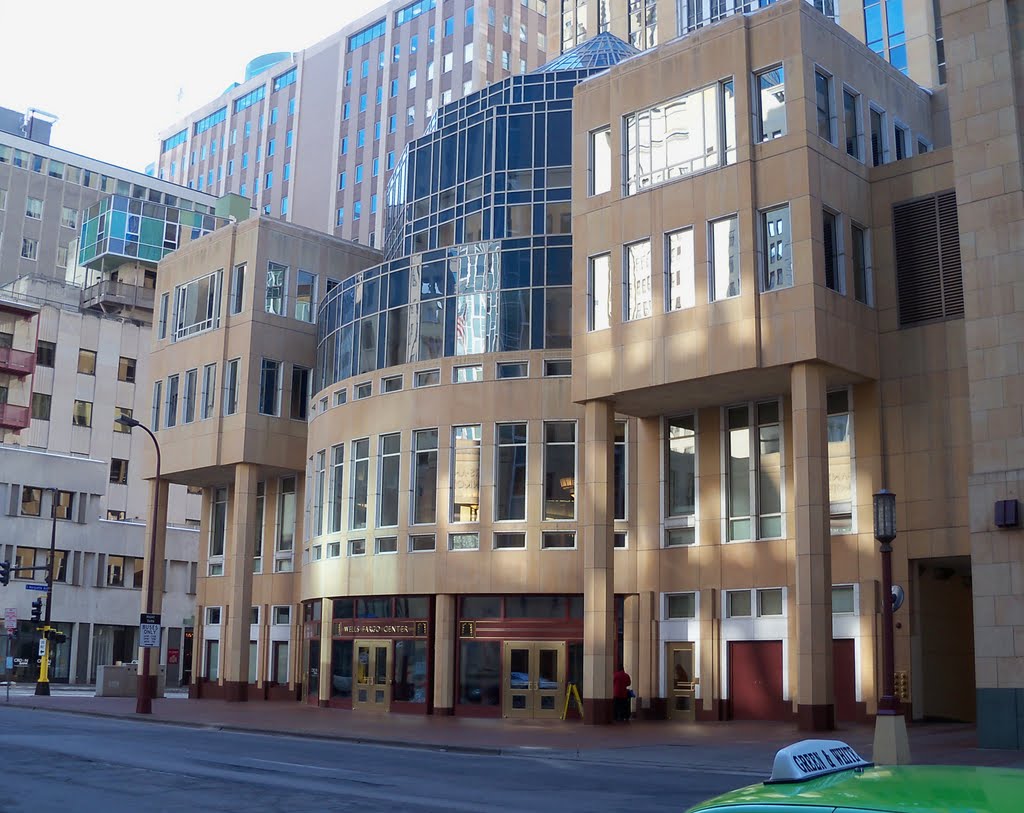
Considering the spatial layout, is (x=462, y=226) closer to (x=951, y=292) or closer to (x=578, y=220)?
(x=578, y=220)

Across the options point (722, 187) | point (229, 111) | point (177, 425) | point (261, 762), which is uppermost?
point (229, 111)

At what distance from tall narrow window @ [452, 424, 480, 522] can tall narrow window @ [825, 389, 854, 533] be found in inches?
436

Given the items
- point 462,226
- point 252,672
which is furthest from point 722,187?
point 252,672

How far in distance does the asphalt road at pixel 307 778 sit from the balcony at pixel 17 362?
51.5 m

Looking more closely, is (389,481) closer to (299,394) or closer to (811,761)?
(299,394)

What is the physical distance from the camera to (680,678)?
1406 inches

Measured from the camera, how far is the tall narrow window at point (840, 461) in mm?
33000

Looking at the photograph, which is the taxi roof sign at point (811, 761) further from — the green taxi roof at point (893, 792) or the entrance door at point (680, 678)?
the entrance door at point (680, 678)

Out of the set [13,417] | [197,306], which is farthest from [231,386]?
[13,417]

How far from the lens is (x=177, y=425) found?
5109 centimetres

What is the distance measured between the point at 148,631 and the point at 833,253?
2295 cm

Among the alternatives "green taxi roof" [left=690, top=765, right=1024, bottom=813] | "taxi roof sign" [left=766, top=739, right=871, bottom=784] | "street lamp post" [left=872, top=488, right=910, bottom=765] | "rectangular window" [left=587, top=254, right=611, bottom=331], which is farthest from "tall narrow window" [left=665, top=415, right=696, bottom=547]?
"green taxi roof" [left=690, top=765, right=1024, bottom=813]

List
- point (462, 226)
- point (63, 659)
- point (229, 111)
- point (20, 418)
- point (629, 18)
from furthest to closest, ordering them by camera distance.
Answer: point (229, 111)
point (629, 18)
point (20, 418)
point (63, 659)
point (462, 226)

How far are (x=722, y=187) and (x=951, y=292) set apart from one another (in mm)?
6793
